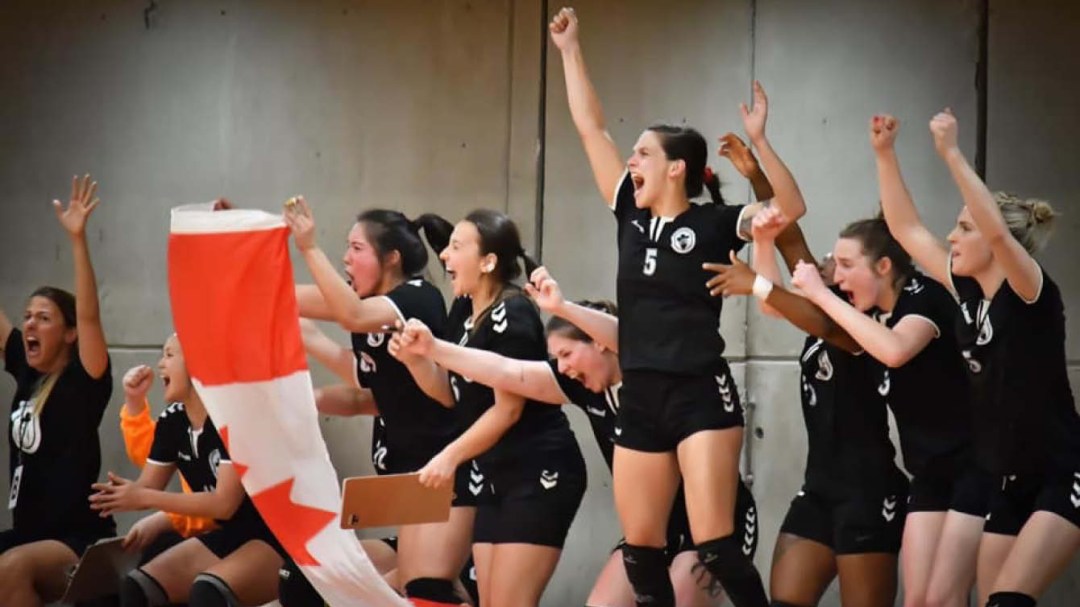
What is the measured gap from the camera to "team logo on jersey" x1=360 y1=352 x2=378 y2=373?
5.70 metres

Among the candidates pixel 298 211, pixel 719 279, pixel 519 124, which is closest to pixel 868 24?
pixel 519 124

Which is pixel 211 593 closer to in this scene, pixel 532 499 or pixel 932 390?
pixel 532 499

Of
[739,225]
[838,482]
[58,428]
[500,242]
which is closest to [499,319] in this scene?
[500,242]

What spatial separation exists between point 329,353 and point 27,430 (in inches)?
57.2

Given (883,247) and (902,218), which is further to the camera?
(883,247)

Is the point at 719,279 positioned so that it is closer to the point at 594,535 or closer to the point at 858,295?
the point at 858,295

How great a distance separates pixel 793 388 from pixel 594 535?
1.06m

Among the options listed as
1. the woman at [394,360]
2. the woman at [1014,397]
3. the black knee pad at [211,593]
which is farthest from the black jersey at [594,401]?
the black knee pad at [211,593]

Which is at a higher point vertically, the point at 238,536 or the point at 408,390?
the point at 408,390

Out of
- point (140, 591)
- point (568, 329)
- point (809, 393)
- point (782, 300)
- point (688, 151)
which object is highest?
point (688, 151)

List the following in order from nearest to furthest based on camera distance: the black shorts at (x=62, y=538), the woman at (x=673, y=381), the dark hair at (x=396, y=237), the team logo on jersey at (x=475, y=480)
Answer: the woman at (x=673, y=381) → the team logo on jersey at (x=475, y=480) → the dark hair at (x=396, y=237) → the black shorts at (x=62, y=538)

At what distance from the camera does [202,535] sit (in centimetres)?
612

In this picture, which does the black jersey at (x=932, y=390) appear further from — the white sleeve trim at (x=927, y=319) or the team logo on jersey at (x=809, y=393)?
the team logo on jersey at (x=809, y=393)

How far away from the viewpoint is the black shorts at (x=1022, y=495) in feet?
14.6
